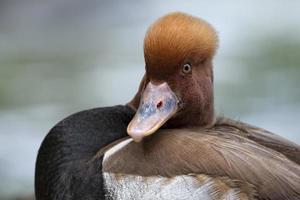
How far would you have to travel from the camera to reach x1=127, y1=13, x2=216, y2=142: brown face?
11.6ft

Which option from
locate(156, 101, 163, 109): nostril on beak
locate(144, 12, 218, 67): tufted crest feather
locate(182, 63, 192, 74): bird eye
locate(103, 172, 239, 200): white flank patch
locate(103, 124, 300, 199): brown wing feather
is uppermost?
locate(144, 12, 218, 67): tufted crest feather

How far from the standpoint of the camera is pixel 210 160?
137 inches

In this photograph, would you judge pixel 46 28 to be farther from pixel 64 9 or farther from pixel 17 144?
pixel 17 144

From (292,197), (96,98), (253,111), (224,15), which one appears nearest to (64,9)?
(224,15)

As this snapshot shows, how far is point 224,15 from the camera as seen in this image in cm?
868

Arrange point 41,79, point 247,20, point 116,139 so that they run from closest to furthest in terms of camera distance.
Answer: point 116,139 → point 41,79 → point 247,20

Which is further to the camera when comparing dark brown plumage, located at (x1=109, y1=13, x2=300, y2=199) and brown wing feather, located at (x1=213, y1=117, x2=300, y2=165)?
brown wing feather, located at (x1=213, y1=117, x2=300, y2=165)

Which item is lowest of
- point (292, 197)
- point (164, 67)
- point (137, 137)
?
point (292, 197)

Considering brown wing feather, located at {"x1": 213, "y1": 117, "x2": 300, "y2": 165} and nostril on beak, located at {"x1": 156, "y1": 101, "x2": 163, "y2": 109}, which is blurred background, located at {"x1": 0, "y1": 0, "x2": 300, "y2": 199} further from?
nostril on beak, located at {"x1": 156, "y1": 101, "x2": 163, "y2": 109}

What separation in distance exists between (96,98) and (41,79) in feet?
2.25

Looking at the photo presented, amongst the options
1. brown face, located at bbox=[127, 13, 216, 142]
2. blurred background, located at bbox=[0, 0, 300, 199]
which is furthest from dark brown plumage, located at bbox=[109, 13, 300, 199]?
blurred background, located at bbox=[0, 0, 300, 199]

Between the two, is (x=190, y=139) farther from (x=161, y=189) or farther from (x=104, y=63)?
(x=104, y=63)

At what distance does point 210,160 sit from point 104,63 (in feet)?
14.4

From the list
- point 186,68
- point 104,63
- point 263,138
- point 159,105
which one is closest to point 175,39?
point 186,68
